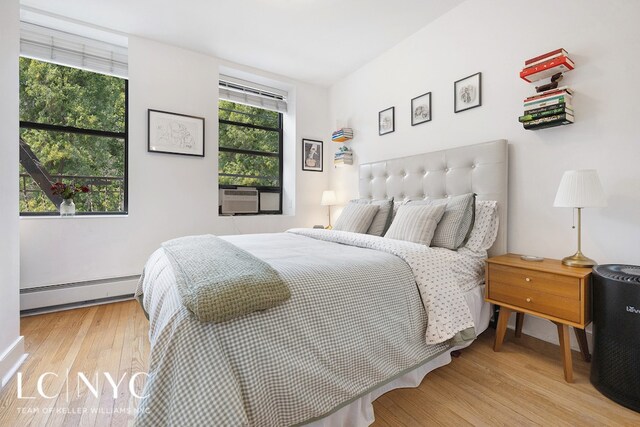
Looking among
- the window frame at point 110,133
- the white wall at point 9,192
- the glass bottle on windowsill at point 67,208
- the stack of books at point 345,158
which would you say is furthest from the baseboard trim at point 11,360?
the stack of books at point 345,158

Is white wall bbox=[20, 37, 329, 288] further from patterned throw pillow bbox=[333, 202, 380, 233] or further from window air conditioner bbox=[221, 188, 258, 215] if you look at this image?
patterned throw pillow bbox=[333, 202, 380, 233]

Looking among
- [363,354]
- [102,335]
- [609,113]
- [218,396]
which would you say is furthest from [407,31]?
[102,335]

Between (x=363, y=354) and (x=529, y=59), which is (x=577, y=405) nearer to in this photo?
(x=363, y=354)

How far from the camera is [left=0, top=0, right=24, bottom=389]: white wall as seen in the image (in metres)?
1.59

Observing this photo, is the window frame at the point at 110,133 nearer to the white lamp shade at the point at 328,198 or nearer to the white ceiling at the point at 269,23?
the white ceiling at the point at 269,23

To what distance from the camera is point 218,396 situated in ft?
2.64

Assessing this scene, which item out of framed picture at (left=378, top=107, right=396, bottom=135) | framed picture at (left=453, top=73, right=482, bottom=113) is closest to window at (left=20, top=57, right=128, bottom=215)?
framed picture at (left=378, top=107, right=396, bottom=135)

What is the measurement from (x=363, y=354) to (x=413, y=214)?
1.24 metres

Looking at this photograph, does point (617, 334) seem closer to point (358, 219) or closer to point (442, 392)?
point (442, 392)

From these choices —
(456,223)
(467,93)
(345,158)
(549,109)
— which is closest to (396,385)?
(456,223)

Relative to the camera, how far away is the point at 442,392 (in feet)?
4.77

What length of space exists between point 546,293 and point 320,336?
134 cm

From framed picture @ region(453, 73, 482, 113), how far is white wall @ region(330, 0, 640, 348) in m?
0.04

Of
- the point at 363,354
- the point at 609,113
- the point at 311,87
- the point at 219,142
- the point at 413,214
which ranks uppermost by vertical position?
the point at 311,87
